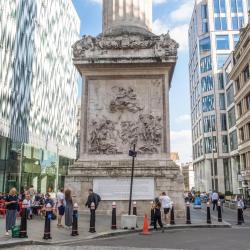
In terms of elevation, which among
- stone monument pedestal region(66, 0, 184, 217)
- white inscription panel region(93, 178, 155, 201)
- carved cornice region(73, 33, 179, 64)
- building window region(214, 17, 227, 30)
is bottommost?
white inscription panel region(93, 178, 155, 201)

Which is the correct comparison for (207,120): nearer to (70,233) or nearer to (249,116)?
(249,116)

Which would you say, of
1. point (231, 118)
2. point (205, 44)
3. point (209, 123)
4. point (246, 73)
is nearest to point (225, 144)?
point (209, 123)

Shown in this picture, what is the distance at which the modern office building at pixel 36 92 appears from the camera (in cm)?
4625

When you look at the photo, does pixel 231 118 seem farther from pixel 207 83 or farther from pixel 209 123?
pixel 207 83

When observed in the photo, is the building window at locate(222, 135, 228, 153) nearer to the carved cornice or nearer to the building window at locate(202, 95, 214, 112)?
the building window at locate(202, 95, 214, 112)

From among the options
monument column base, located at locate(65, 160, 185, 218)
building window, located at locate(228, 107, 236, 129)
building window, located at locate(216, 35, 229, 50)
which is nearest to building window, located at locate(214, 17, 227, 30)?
building window, located at locate(216, 35, 229, 50)

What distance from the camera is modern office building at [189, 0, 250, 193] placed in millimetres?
72938

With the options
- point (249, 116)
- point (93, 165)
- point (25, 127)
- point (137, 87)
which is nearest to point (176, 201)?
point (93, 165)

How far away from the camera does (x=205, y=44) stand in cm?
8212

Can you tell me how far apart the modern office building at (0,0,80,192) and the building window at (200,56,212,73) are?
31.1 m

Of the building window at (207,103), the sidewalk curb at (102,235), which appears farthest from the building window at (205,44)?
the sidewalk curb at (102,235)

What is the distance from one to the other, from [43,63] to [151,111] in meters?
45.5

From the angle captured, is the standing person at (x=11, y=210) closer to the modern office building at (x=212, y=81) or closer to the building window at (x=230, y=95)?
the building window at (x=230, y=95)

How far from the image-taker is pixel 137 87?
19094mm
